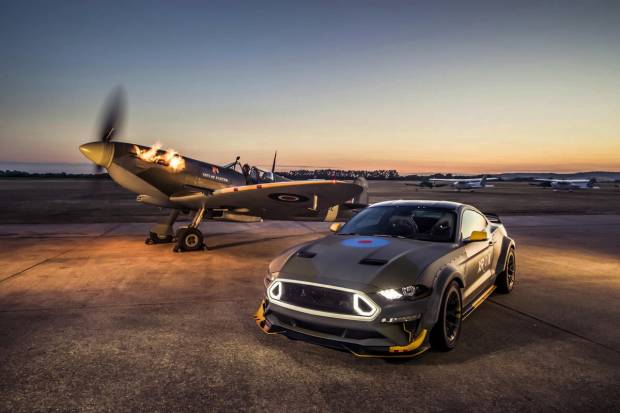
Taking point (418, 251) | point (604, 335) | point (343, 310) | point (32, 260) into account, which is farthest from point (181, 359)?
point (32, 260)

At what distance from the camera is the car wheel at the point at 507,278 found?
598cm

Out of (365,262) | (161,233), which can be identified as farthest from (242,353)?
(161,233)

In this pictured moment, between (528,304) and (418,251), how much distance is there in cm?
275

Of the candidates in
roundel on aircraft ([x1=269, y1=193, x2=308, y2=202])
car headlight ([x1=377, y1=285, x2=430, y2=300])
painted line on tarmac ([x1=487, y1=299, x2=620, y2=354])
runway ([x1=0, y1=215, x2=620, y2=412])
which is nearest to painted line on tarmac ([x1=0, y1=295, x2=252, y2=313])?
runway ([x1=0, y1=215, x2=620, y2=412])

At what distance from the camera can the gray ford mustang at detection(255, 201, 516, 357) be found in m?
3.31

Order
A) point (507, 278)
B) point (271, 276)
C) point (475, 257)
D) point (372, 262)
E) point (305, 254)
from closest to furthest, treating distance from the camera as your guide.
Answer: point (372, 262) < point (271, 276) < point (305, 254) < point (475, 257) < point (507, 278)

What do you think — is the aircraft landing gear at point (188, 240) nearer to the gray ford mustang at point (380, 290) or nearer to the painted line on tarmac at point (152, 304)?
the painted line on tarmac at point (152, 304)

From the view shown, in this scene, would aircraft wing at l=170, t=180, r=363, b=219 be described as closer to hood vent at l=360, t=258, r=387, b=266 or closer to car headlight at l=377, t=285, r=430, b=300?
hood vent at l=360, t=258, r=387, b=266

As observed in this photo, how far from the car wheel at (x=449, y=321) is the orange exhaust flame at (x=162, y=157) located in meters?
8.24

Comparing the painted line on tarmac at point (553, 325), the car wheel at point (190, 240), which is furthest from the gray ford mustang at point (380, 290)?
the car wheel at point (190, 240)

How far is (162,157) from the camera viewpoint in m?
10.0

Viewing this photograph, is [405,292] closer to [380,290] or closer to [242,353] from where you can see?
[380,290]

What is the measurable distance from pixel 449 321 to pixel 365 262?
1.13 metres

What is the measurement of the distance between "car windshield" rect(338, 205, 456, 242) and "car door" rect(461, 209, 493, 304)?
0.23 metres
